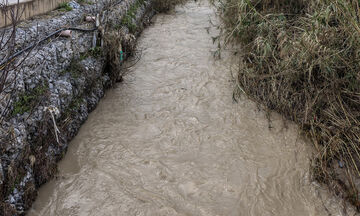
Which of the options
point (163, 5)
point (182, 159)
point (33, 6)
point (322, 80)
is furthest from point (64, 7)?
point (163, 5)

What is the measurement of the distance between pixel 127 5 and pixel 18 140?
4.47 meters

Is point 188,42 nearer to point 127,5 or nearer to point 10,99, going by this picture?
point 127,5

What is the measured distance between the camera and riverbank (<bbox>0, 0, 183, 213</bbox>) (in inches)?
108

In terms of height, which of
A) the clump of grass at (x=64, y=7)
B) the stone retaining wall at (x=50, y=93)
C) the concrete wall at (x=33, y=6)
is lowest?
the stone retaining wall at (x=50, y=93)

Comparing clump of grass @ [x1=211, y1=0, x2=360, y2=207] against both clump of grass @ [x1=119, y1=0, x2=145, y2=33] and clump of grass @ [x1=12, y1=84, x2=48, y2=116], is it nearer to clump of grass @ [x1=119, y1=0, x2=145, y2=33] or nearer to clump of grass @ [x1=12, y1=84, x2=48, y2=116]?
clump of grass @ [x1=119, y1=0, x2=145, y2=33]

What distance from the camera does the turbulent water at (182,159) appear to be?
3.14m

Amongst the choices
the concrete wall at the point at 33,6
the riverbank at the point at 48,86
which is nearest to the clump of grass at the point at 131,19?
the riverbank at the point at 48,86

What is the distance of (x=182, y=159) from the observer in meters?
3.72

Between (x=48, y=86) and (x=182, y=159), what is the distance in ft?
4.88

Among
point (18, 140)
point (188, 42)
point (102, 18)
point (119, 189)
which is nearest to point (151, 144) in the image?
point (119, 189)

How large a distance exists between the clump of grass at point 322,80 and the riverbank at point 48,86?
1.95 metres

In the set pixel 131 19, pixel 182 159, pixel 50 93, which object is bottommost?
pixel 182 159

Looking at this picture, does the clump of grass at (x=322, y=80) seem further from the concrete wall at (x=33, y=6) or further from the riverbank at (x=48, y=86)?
the concrete wall at (x=33, y=6)

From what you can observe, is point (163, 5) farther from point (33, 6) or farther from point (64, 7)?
point (33, 6)
